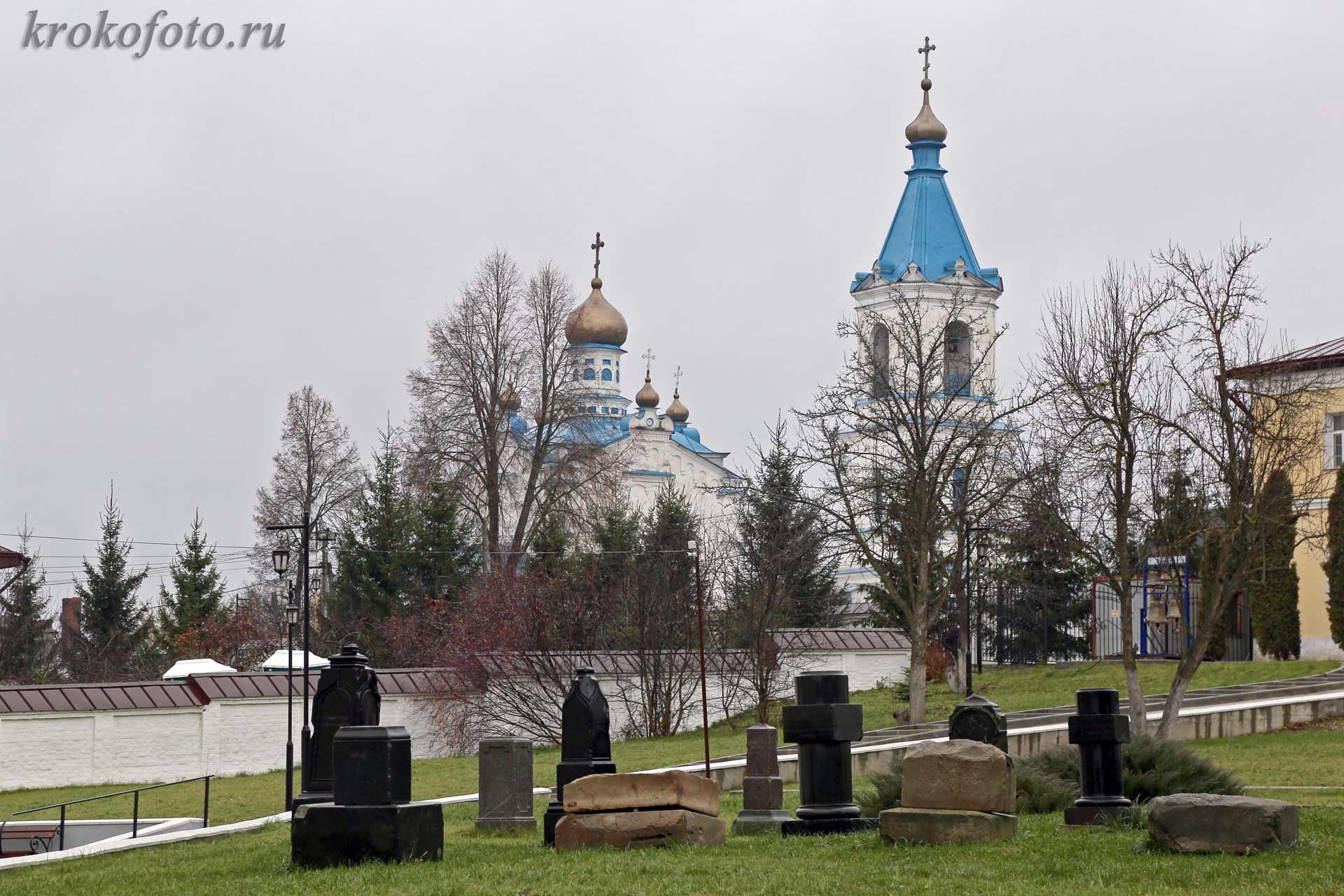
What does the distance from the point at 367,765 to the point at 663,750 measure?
55.5ft

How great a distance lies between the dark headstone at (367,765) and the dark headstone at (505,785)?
3641mm

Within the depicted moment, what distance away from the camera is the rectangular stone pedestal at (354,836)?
11.7 meters

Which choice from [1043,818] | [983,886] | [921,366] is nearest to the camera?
[983,886]

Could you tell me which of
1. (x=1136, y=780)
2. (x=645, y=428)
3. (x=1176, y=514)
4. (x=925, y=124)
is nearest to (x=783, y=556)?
(x=1176, y=514)

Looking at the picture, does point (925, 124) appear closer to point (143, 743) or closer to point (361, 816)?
point (143, 743)

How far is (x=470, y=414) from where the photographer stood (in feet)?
147

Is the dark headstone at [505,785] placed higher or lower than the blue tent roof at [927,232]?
lower

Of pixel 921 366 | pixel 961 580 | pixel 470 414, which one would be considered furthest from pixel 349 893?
pixel 470 414

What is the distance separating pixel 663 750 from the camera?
92.8 ft

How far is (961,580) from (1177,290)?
11682 millimetres

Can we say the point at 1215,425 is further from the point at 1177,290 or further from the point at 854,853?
the point at 854,853

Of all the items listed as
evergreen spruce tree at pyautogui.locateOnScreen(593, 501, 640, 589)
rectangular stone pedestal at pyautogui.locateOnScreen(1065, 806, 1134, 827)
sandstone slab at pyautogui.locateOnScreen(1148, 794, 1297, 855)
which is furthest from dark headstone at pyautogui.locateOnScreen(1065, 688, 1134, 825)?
evergreen spruce tree at pyautogui.locateOnScreen(593, 501, 640, 589)

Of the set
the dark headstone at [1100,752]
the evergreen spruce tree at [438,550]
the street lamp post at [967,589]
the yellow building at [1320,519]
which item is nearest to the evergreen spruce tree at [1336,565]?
the yellow building at [1320,519]

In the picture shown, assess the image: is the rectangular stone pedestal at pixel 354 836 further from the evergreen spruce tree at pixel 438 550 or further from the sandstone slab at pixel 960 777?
the evergreen spruce tree at pixel 438 550
